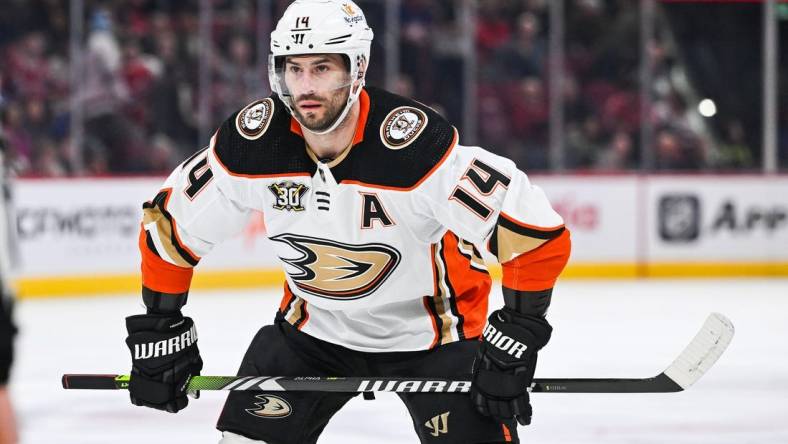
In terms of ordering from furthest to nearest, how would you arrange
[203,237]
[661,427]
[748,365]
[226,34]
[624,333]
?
1. [226,34]
2. [624,333]
3. [748,365]
4. [661,427]
5. [203,237]

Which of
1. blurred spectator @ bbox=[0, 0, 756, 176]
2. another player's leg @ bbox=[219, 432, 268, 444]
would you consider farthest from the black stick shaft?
blurred spectator @ bbox=[0, 0, 756, 176]

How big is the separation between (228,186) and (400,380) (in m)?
0.55

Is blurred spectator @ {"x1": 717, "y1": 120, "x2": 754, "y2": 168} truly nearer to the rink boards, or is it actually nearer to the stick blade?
the rink boards

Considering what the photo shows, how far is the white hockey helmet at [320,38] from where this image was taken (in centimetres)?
274

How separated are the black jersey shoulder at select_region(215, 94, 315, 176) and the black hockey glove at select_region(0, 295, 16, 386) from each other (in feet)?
3.00

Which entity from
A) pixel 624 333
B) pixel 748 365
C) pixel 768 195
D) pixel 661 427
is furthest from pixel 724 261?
pixel 661 427

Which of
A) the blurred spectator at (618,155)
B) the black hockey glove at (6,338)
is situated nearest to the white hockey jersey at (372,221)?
the black hockey glove at (6,338)

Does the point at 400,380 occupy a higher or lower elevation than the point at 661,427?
higher

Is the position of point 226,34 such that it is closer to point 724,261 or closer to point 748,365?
point 724,261

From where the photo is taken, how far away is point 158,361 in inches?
113

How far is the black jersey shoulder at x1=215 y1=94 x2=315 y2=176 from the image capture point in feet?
9.09

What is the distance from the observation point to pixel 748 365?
5.34m

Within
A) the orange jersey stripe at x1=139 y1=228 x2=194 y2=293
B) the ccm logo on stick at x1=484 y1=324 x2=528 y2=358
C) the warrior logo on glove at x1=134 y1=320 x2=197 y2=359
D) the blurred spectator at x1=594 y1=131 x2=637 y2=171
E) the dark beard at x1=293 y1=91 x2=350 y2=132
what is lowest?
the blurred spectator at x1=594 y1=131 x2=637 y2=171

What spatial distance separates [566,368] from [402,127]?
272 cm
